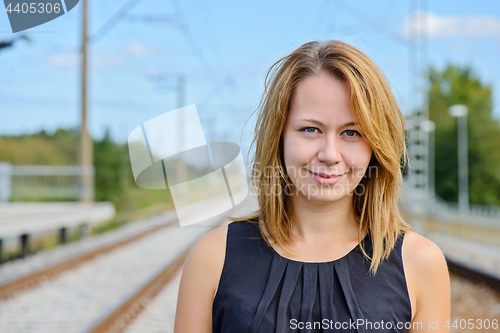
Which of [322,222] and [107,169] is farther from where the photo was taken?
[107,169]

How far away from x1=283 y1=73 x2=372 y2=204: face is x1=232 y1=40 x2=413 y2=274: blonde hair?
0.03 meters

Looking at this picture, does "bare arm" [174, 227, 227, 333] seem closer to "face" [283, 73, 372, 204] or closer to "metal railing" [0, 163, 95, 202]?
A: "face" [283, 73, 372, 204]

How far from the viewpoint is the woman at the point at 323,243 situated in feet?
4.70

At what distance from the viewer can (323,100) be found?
145cm

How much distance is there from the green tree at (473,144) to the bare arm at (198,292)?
40775mm

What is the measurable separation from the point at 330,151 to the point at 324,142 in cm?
4

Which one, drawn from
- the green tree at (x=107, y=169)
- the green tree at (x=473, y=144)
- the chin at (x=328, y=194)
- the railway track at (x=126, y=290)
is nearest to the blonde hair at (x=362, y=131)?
the chin at (x=328, y=194)

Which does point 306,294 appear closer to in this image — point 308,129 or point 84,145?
point 308,129

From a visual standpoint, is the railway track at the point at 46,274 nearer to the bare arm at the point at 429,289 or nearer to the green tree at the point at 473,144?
the bare arm at the point at 429,289

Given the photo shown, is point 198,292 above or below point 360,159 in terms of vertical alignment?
below

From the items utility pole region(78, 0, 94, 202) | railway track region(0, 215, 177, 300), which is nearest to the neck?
railway track region(0, 215, 177, 300)

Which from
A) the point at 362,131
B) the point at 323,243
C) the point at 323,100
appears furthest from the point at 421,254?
the point at 323,100

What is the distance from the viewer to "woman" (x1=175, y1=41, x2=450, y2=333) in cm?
143

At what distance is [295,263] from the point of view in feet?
5.02
